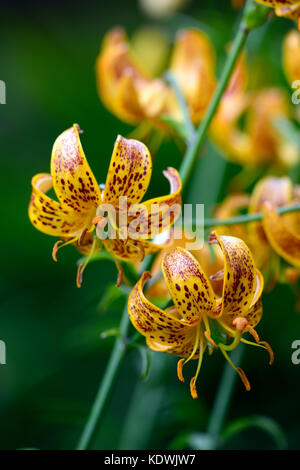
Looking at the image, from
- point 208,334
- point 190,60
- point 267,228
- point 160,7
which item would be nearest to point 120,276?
point 208,334

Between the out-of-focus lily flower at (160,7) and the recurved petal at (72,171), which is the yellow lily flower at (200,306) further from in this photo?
the out-of-focus lily flower at (160,7)

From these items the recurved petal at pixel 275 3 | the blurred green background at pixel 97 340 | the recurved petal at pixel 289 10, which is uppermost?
the recurved petal at pixel 275 3

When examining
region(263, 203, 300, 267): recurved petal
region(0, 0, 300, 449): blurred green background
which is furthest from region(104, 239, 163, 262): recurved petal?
region(0, 0, 300, 449): blurred green background

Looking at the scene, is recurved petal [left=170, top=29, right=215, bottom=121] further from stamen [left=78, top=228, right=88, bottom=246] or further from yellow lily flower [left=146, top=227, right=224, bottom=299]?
stamen [left=78, top=228, right=88, bottom=246]

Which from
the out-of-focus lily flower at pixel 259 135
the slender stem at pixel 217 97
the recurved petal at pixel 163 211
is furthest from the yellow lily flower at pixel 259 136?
the recurved petal at pixel 163 211

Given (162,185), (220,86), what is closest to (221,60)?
(162,185)
